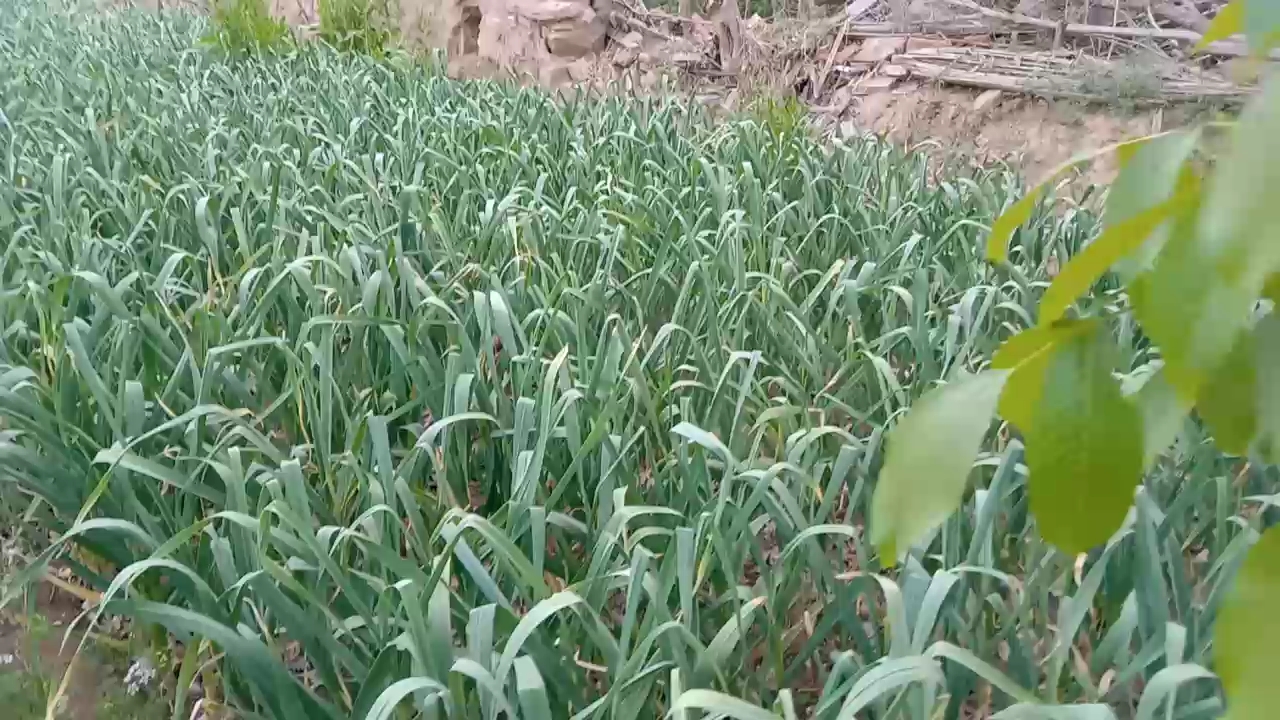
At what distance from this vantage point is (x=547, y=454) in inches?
50.7

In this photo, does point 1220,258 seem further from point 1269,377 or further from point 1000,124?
point 1000,124

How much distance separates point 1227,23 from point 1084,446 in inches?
6.4

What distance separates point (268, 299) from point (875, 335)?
107 centimetres

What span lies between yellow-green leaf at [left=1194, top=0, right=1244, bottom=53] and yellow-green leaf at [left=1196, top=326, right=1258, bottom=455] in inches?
4.1

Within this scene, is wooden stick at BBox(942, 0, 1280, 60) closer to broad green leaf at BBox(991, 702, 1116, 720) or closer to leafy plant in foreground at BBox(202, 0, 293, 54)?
leafy plant in foreground at BBox(202, 0, 293, 54)

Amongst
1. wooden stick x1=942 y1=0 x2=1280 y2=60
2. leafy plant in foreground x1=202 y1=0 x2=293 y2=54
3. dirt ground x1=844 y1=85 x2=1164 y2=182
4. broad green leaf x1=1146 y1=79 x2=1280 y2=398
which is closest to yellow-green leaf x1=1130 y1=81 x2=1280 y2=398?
broad green leaf x1=1146 y1=79 x2=1280 y2=398

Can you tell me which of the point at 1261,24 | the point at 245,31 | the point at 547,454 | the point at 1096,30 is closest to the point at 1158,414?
the point at 1261,24

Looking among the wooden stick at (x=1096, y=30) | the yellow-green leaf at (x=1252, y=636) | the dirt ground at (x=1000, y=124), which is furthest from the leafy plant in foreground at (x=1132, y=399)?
the wooden stick at (x=1096, y=30)

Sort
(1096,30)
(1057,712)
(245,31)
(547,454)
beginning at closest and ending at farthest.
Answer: (1057,712) → (547,454) → (1096,30) → (245,31)

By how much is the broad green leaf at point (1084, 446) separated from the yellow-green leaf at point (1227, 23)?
0.11m

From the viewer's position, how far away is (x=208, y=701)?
103 cm

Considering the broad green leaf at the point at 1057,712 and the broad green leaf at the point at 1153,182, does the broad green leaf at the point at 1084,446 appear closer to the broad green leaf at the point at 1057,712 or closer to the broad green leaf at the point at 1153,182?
the broad green leaf at the point at 1153,182

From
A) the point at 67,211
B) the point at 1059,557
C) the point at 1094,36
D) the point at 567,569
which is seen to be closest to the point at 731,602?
the point at 567,569

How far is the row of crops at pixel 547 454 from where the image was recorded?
0.95 meters
